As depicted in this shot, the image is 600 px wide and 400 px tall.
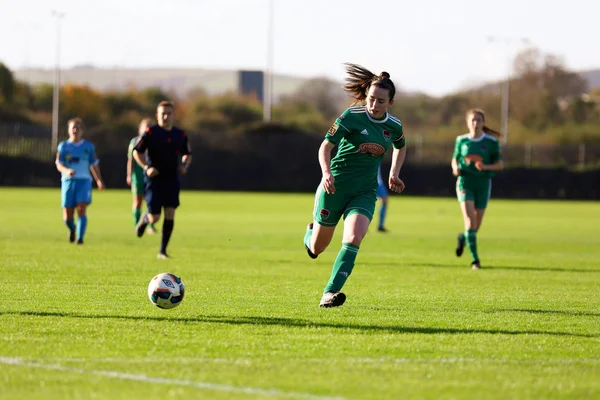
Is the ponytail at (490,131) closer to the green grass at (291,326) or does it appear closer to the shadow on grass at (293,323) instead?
the green grass at (291,326)

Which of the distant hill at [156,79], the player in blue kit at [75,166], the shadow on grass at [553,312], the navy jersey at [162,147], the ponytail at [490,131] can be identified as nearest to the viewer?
the shadow on grass at [553,312]

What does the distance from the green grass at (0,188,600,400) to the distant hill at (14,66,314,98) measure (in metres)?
78.2

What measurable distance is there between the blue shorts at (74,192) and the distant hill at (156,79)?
244 ft

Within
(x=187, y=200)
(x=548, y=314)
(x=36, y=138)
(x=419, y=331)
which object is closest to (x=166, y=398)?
(x=419, y=331)

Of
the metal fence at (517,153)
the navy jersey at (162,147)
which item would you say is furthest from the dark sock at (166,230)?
the metal fence at (517,153)

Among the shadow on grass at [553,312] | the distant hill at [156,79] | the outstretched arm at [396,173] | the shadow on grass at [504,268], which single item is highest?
the distant hill at [156,79]

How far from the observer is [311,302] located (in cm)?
1057

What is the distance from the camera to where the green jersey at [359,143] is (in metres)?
9.98

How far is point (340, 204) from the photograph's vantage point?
1017 cm

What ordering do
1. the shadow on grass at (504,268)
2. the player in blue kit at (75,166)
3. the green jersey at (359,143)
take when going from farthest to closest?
the player in blue kit at (75,166) → the shadow on grass at (504,268) → the green jersey at (359,143)

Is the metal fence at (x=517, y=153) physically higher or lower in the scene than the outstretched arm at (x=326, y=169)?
lower

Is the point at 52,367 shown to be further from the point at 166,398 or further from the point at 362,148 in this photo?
the point at 362,148

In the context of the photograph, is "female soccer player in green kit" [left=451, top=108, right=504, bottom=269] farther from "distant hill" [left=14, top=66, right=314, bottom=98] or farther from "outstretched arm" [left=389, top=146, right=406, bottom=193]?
"distant hill" [left=14, top=66, right=314, bottom=98]

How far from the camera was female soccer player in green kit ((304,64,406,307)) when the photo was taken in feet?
32.3
